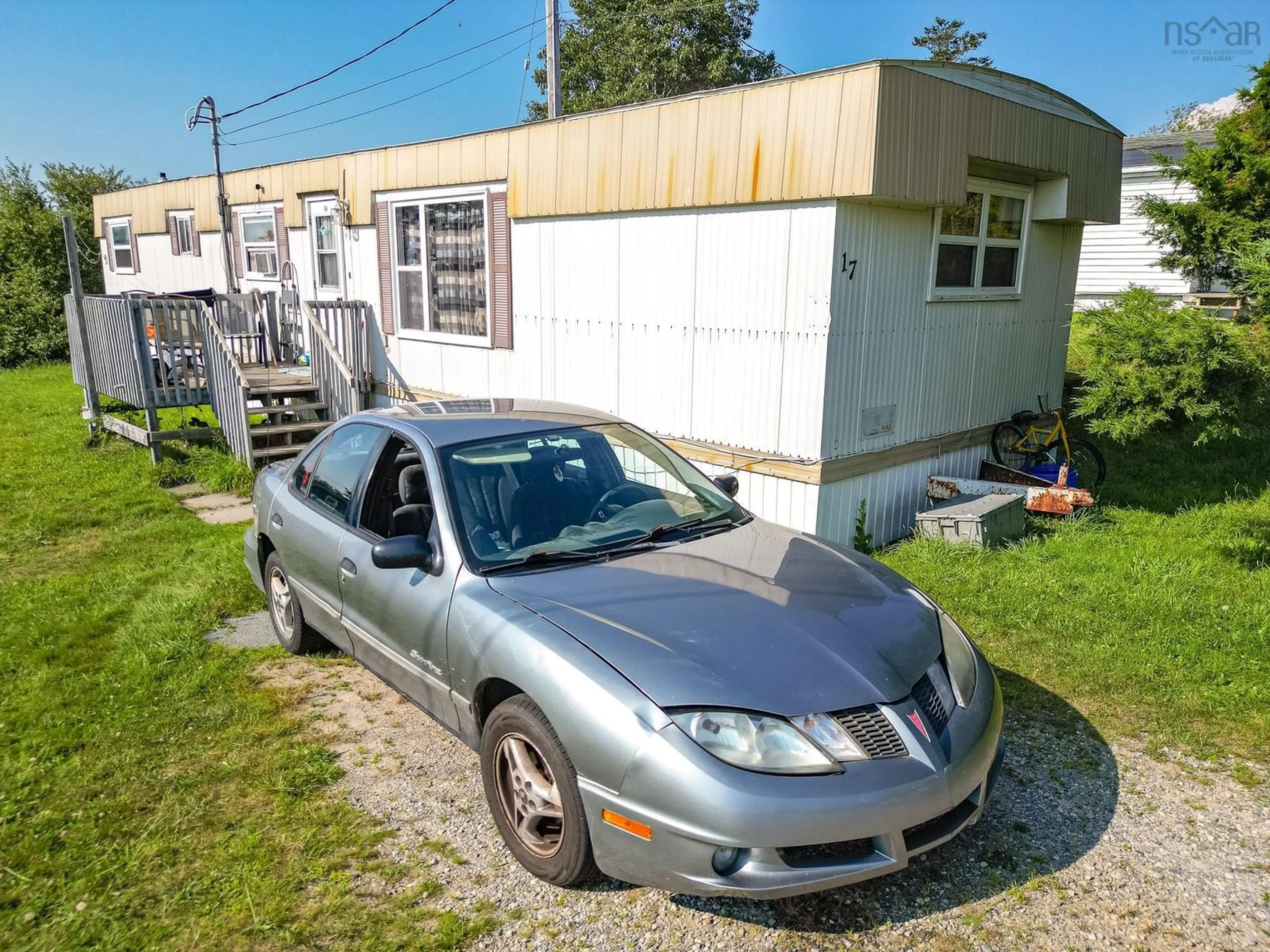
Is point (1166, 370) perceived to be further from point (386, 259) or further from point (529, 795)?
point (386, 259)

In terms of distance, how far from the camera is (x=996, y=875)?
10.0 ft

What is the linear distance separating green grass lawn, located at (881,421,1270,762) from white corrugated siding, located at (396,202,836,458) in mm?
1655

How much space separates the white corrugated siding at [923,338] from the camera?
20.5 ft

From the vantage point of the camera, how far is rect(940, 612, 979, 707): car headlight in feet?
10.0

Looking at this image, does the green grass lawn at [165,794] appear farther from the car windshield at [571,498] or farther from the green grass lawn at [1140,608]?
the green grass lawn at [1140,608]

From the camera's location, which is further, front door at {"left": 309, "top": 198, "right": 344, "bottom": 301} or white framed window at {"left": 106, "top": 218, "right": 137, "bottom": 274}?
white framed window at {"left": 106, "top": 218, "right": 137, "bottom": 274}

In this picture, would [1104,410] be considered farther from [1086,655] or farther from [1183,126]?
[1183,126]

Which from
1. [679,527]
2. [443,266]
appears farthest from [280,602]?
[443,266]

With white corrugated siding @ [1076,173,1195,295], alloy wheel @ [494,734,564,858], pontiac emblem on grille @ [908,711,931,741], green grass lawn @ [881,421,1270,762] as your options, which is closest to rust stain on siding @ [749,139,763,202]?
green grass lawn @ [881,421,1270,762]

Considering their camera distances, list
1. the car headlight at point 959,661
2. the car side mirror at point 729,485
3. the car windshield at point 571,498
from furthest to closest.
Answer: the car side mirror at point 729,485 < the car windshield at point 571,498 < the car headlight at point 959,661

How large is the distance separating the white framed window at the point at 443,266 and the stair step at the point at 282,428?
60.6 inches

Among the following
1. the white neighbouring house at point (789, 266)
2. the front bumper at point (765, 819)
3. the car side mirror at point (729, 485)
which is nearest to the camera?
the front bumper at point (765, 819)

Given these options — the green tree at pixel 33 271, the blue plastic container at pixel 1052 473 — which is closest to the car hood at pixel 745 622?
the blue plastic container at pixel 1052 473

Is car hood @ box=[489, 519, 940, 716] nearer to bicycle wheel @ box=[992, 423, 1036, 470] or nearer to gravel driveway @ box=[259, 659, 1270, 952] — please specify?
gravel driveway @ box=[259, 659, 1270, 952]
